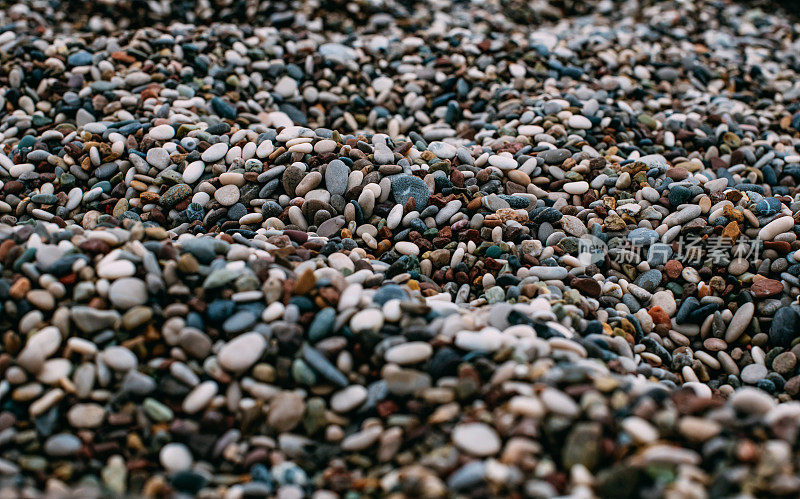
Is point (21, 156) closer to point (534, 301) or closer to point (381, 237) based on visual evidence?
point (381, 237)

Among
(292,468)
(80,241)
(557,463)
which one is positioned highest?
(80,241)

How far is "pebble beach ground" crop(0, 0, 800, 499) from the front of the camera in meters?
1.33

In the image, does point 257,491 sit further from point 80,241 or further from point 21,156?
point 21,156

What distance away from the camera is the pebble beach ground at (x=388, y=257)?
4.37 ft

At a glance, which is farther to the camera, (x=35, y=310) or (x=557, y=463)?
(x=35, y=310)

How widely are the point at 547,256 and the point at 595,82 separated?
63.2 inches

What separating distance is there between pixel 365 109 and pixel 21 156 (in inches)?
62.7

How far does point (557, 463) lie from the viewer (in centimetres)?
Answer: 129

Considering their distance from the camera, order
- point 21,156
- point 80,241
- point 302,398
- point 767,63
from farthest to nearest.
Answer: point 767,63
point 21,156
point 80,241
point 302,398

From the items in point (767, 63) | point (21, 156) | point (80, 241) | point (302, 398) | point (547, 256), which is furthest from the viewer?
point (767, 63)

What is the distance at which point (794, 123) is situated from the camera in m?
3.17

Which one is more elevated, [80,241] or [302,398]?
[80,241]

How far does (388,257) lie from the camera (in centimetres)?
212

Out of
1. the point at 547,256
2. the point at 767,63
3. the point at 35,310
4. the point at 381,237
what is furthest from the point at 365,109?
the point at 767,63
